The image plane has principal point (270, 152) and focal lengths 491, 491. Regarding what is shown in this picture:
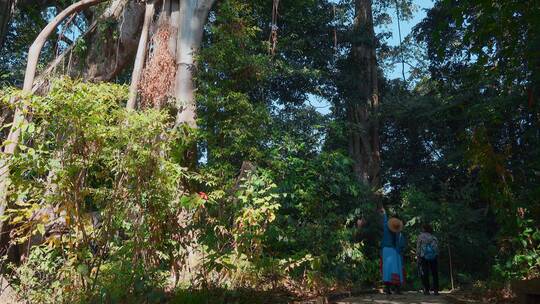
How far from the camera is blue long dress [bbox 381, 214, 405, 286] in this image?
9.23m

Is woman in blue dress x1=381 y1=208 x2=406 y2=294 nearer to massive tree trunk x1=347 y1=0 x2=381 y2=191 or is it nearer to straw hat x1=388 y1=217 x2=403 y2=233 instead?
straw hat x1=388 y1=217 x2=403 y2=233

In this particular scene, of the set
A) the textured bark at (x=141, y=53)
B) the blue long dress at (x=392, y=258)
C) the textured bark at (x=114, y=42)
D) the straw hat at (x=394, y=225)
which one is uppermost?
the textured bark at (x=114, y=42)

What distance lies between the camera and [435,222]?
14.2 m

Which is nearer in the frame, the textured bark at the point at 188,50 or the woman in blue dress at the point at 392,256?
the woman in blue dress at the point at 392,256

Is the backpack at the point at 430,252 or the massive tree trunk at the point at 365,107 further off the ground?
the massive tree trunk at the point at 365,107

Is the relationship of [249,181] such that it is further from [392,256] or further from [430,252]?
[430,252]

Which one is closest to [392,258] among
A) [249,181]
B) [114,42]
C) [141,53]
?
[249,181]

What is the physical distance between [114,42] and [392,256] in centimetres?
873

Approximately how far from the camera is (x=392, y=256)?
9352mm

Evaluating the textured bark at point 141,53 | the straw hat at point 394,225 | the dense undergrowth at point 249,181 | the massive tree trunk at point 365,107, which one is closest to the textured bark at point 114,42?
the textured bark at point 141,53

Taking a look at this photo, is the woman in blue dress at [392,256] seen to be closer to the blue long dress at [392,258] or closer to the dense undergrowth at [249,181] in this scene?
the blue long dress at [392,258]

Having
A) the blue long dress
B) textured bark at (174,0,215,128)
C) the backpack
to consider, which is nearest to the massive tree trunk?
textured bark at (174,0,215,128)

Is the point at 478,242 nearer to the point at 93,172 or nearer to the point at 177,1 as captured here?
the point at 177,1

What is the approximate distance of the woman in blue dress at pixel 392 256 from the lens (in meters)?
9.24
